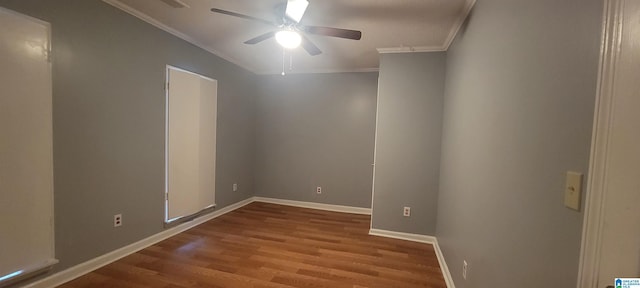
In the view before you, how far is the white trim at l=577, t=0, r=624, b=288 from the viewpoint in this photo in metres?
0.53

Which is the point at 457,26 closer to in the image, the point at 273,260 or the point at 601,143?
the point at 601,143

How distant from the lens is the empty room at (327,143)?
2.19ft

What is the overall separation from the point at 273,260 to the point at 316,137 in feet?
7.24

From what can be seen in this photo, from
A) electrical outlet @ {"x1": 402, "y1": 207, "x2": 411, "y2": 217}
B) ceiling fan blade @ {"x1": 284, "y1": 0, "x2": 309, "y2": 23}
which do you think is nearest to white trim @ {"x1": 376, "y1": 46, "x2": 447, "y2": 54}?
ceiling fan blade @ {"x1": 284, "y1": 0, "x2": 309, "y2": 23}

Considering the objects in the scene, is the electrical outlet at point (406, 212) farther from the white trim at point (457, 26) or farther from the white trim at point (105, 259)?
the white trim at point (105, 259)

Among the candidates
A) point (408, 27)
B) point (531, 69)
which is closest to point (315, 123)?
point (408, 27)

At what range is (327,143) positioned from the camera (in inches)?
158

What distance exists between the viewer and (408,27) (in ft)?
7.59

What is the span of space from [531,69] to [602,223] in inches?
25.4

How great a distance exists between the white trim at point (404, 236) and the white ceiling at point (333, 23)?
7.33 ft

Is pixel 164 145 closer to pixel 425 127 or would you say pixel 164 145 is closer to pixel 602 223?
pixel 425 127

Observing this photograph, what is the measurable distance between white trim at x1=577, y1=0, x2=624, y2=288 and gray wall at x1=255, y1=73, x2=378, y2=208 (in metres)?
3.25

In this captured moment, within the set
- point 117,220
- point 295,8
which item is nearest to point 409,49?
point 295,8

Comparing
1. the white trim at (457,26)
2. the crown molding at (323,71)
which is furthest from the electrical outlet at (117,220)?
the white trim at (457,26)
